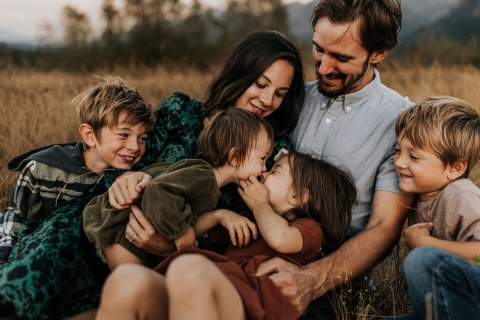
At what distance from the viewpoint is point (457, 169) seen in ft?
8.19

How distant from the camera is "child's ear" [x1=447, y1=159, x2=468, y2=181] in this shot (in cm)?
247

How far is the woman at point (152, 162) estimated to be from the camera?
2227mm

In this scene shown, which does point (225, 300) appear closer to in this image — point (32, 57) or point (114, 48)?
point (114, 48)

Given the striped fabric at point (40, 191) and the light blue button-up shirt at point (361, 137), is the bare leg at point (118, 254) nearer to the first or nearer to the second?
the striped fabric at point (40, 191)

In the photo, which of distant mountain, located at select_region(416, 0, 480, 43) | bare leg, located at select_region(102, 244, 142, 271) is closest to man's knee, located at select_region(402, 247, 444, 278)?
bare leg, located at select_region(102, 244, 142, 271)

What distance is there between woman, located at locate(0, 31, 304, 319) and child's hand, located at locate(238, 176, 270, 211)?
1.20 feet

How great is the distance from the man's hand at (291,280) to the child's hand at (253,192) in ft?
1.26

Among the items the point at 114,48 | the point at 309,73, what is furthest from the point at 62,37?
the point at 309,73

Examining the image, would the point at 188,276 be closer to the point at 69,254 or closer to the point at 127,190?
the point at 127,190

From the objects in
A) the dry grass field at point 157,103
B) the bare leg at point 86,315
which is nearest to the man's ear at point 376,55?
the dry grass field at point 157,103

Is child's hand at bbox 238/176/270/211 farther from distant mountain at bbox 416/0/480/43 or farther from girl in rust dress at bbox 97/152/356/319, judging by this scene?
distant mountain at bbox 416/0/480/43

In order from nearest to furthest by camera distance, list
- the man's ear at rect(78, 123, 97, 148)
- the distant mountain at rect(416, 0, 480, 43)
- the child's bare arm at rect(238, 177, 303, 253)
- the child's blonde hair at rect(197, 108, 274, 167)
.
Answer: the child's bare arm at rect(238, 177, 303, 253)
the child's blonde hair at rect(197, 108, 274, 167)
the man's ear at rect(78, 123, 97, 148)
the distant mountain at rect(416, 0, 480, 43)

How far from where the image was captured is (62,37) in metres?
16.9

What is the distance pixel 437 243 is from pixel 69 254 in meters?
2.01
